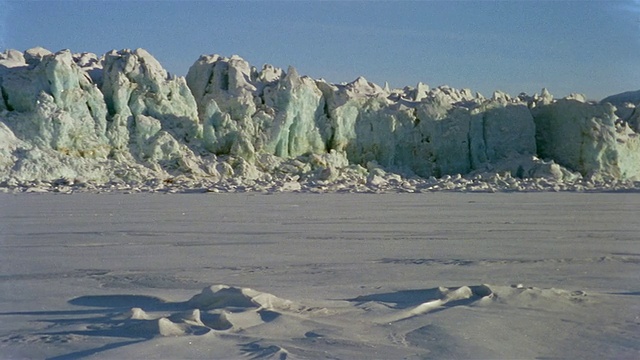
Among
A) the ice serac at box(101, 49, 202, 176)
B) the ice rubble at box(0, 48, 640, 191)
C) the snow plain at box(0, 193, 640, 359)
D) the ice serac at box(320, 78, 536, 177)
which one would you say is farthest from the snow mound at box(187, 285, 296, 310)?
the ice serac at box(320, 78, 536, 177)

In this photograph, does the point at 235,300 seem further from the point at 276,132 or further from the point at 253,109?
the point at 253,109

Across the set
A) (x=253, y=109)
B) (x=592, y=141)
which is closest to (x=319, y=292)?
(x=253, y=109)

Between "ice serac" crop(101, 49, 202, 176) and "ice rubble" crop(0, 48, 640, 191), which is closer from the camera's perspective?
"ice rubble" crop(0, 48, 640, 191)

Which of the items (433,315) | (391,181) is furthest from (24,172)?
(433,315)

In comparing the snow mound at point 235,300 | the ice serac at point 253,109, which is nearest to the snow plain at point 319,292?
the snow mound at point 235,300

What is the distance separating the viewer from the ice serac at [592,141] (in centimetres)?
1786

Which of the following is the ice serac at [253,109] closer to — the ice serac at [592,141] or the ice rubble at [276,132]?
the ice rubble at [276,132]

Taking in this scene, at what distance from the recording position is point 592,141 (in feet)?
58.9

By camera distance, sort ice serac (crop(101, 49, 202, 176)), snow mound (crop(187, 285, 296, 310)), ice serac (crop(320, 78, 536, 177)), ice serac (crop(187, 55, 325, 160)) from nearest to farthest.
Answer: snow mound (crop(187, 285, 296, 310)) → ice serac (crop(101, 49, 202, 176)) → ice serac (crop(187, 55, 325, 160)) → ice serac (crop(320, 78, 536, 177))

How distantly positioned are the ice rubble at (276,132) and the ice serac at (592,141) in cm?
4

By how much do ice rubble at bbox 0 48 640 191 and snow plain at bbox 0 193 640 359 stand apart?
869 cm

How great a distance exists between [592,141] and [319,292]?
666 inches

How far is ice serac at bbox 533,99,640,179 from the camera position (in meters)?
17.9

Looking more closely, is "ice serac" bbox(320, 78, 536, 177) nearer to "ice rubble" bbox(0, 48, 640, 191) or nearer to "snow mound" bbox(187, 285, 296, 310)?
"ice rubble" bbox(0, 48, 640, 191)
